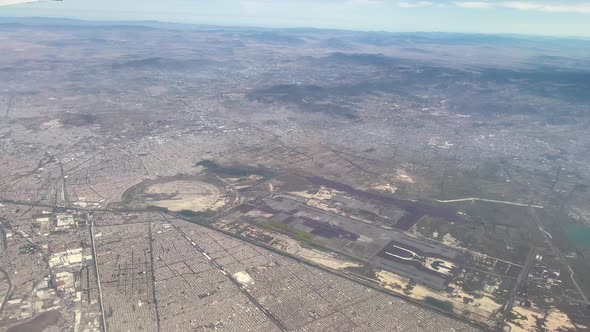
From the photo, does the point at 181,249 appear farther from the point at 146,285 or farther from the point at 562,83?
the point at 562,83

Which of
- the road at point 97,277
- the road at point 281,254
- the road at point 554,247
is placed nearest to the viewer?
the road at point 97,277

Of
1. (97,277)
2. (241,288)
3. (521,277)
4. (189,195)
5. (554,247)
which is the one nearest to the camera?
(241,288)

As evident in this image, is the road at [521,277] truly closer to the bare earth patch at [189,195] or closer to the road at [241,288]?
the road at [241,288]

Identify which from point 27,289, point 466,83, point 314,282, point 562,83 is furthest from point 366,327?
point 562,83

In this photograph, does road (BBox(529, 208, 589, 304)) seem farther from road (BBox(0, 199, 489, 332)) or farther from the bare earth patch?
the bare earth patch

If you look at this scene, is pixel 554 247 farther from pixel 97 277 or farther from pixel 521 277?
pixel 97 277

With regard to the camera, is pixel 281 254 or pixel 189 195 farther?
pixel 189 195

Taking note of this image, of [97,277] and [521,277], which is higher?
[521,277]

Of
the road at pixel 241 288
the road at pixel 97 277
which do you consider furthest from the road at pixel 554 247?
the road at pixel 97 277

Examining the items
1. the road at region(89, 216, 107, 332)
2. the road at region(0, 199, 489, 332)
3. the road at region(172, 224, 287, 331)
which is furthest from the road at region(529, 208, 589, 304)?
the road at region(89, 216, 107, 332)

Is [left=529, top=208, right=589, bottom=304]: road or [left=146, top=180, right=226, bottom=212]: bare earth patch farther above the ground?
[left=529, top=208, right=589, bottom=304]: road

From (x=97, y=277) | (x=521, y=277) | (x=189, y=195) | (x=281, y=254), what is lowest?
(x=189, y=195)

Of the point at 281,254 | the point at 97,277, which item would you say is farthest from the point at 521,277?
the point at 97,277
